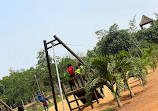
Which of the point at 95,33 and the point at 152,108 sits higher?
the point at 95,33

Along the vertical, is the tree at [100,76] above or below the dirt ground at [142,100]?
above

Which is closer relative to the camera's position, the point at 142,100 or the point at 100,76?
the point at 142,100

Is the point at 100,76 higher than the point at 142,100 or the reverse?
higher

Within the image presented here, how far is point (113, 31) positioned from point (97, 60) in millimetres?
33953

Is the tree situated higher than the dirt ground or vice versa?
the tree

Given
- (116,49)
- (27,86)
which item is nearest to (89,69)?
(27,86)

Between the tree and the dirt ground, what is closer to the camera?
the dirt ground

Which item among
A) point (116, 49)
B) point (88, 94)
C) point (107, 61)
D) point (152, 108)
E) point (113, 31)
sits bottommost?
point (152, 108)

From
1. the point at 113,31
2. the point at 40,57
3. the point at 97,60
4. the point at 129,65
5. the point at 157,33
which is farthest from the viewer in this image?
the point at 113,31

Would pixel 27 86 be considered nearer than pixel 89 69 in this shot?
No

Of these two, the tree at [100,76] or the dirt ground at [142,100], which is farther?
the tree at [100,76]

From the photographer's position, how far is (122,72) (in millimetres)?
7996

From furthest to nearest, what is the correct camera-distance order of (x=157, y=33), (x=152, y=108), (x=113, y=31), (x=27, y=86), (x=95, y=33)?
1. (x=95, y=33)
2. (x=113, y=31)
3. (x=157, y=33)
4. (x=27, y=86)
5. (x=152, y=108)

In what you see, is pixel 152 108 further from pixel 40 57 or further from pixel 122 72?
pixel 40 57
